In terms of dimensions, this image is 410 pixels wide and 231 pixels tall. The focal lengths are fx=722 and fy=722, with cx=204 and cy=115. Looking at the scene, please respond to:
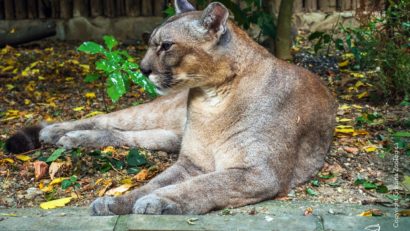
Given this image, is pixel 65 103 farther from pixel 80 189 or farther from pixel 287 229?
pixel 287 229

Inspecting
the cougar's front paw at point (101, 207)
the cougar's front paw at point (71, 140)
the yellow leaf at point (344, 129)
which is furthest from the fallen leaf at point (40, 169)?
the yellow leaf at point (344, 129)

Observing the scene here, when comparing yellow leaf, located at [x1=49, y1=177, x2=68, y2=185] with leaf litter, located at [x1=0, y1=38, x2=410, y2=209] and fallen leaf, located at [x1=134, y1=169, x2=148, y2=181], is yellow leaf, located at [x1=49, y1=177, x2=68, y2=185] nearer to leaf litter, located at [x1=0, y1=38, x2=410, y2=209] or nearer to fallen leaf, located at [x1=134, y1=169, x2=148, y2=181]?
leaf litter, located at [x1=0, y1=38, x2=410, y2=209]

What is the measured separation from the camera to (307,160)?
5.36m

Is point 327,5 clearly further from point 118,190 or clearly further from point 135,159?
point 118,190

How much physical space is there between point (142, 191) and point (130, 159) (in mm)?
924

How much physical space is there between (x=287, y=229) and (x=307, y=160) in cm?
134

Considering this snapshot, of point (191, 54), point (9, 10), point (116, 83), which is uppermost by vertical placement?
point (191, 54)

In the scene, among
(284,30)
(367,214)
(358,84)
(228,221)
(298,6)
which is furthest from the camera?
(298,6)

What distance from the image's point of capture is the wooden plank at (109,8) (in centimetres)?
1076

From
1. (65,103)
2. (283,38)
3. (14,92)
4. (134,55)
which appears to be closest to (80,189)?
(65,103)

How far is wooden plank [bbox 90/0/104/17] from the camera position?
35.4ft

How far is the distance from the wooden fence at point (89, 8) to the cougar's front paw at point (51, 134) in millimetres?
4671

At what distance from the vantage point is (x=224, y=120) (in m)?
5.05

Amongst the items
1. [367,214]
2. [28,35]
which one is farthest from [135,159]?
[28,35]
